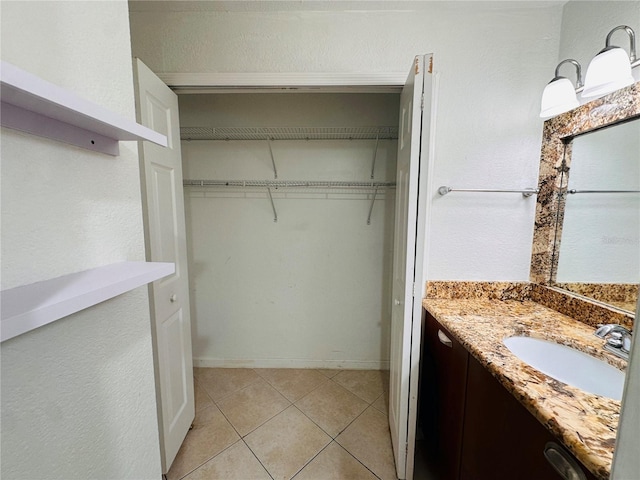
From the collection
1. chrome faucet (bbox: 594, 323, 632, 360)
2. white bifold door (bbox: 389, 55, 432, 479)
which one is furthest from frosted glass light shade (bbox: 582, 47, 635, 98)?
chrome faucet (bbox: 594, 323, 632, 360)

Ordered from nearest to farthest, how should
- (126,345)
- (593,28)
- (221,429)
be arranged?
1. (126,345)
2. (593,28)
3. (221,429)

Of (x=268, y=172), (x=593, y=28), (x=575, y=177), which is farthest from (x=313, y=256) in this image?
(x=593, y=28)

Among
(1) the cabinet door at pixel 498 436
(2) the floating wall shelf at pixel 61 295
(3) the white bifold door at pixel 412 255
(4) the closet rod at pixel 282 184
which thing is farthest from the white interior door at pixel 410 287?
(2) the floating wall shelf at pixel 61 295

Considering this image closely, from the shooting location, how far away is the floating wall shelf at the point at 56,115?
328mm

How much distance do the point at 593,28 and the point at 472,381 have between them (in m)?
1.69

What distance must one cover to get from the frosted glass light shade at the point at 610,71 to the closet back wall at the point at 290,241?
1.07 meters

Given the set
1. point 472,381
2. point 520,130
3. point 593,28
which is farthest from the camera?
point 520,130

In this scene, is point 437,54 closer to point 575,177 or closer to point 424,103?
point 424,103

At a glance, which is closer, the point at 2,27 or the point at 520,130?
the point at 2,27

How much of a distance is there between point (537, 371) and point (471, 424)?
346 millimetres

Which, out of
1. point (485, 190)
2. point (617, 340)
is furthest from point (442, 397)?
point (485, 190)

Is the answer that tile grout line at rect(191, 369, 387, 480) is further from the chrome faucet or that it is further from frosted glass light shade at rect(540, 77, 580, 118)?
frosted glass light shade at rect(540, 77, 580, 118)

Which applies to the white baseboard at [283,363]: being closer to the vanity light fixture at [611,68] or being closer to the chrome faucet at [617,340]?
the chrome faucet at [617,340]

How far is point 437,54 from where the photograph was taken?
1.33m
